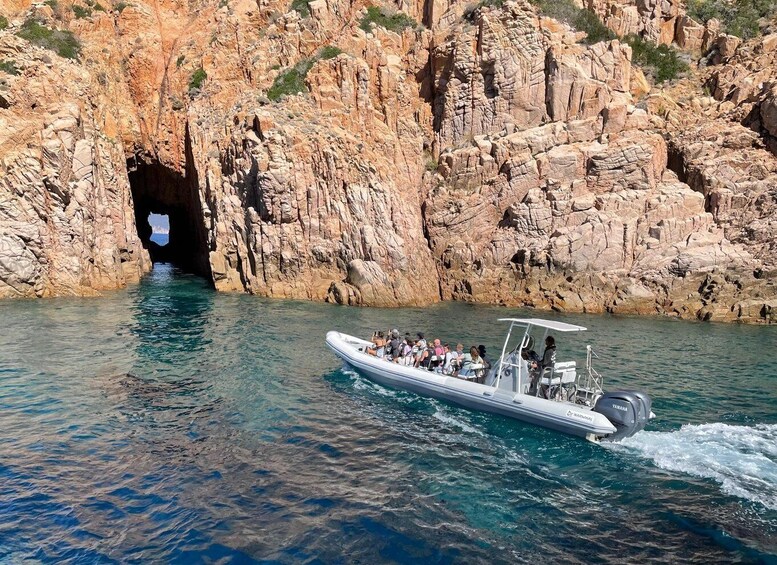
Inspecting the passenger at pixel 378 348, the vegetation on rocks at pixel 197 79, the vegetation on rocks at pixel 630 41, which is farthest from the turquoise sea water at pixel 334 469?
the vegetation on rocks at pixel 630 41

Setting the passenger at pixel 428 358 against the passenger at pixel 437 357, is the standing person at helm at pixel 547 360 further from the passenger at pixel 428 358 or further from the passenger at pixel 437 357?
the passenger at pixel 428 358

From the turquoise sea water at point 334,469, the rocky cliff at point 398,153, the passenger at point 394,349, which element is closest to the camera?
the turquoise sea water at point 334,469

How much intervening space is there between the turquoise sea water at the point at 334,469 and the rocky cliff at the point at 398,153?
15904mm

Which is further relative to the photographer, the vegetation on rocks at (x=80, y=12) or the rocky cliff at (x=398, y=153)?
the vegetation on rocks at (x=80, y=12)

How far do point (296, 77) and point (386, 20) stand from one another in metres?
12.5

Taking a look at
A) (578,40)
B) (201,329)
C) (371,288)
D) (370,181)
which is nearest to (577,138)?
(578,40)

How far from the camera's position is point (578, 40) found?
44.5 m

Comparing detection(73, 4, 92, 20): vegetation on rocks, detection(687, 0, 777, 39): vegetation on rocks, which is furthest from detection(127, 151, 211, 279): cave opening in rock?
detection(687, 0, 777, 39): vegetation on rocks

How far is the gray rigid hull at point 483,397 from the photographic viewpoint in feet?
39.9

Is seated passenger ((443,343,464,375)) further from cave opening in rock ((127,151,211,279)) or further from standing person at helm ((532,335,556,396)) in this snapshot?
cave opening in rock ((127,151,211,279))

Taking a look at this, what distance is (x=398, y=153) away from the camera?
41625 mm

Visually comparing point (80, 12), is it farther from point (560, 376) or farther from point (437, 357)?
point (560, 376)

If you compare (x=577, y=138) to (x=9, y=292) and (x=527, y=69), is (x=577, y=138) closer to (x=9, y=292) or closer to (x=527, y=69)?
(x=527, y=69)

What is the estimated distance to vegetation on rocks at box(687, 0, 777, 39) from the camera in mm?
44688
